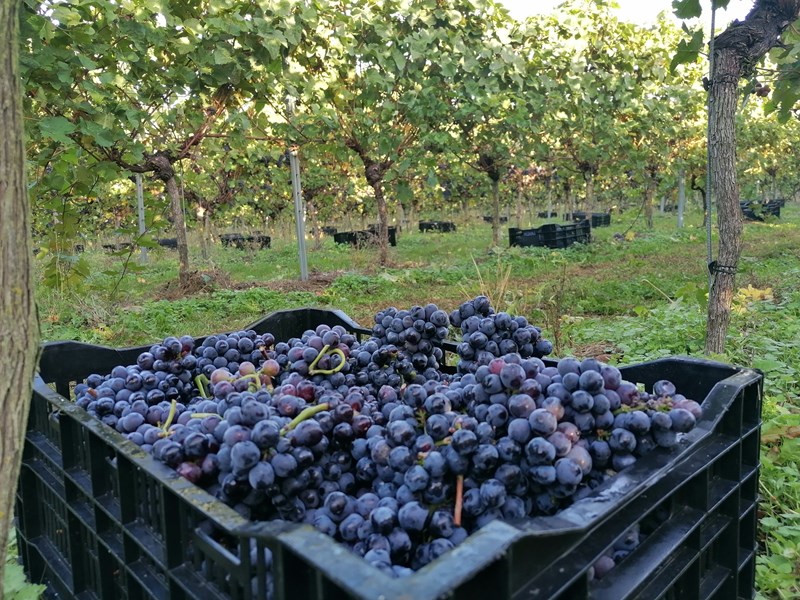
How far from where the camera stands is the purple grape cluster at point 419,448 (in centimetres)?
89

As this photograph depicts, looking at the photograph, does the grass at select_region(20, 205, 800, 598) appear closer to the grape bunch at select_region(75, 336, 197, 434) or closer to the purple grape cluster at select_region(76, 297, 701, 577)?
the purple grape cluster at select_region(76, 297, 701, 577)

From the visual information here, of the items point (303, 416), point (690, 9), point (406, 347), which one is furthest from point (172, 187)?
point (303, 416)

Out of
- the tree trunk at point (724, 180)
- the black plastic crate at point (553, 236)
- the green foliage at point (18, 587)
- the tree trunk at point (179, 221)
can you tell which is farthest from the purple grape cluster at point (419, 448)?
the black plastic crate at point (553, 236)

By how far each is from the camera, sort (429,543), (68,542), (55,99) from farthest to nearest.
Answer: (55,99) → (68,542) → (429,543)

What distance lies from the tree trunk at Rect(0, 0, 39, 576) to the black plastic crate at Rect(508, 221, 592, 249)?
13514mm

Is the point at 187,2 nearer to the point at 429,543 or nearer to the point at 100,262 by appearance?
the point at 429,543

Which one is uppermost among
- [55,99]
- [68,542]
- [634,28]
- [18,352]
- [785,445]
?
[634,28]

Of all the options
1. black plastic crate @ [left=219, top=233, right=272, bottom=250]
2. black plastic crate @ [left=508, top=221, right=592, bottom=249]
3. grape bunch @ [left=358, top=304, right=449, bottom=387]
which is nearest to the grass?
black plastic crate @ [left=508, top=221, right=592, bottom=249]

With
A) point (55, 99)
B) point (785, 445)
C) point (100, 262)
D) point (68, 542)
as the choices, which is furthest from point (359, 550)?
point (100, 262)

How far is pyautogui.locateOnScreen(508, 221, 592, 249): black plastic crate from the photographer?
14008 millimetres

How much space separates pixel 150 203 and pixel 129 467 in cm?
306

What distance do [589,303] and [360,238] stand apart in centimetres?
905

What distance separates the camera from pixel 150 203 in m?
3.76

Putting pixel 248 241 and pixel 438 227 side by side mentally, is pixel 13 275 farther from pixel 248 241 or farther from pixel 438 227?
pixel 438 227
